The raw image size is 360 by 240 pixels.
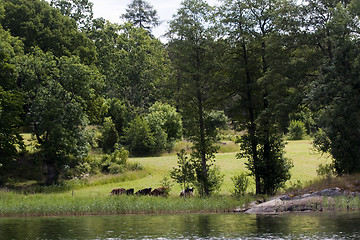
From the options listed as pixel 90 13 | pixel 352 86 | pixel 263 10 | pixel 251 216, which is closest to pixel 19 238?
pixel 251 216

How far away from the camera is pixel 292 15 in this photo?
36.0 meters

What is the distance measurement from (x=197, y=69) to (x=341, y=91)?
11.4 metres

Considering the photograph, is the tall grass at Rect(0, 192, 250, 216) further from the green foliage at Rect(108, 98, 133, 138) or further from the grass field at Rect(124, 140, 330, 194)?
the green foliage at Rect(108, 98, 133, 138)

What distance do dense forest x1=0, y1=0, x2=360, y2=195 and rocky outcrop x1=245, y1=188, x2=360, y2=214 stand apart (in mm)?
3383

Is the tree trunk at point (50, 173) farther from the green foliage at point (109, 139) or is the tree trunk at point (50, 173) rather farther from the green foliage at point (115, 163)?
the green foliage at point (109, 139)

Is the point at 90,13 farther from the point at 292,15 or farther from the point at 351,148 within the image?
the point at 351,148

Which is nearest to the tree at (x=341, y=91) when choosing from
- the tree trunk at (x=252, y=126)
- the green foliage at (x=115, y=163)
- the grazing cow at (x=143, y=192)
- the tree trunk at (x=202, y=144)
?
the tree trunk at (x=252, y=126)

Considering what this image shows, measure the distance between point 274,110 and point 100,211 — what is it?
47.9 feet

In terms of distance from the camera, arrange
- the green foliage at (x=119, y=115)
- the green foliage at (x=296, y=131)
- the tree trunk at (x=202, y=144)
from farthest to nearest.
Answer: the green foliage at (x=296, y=131) → the green foliage at (x=119, y=115) → the tree trunk at (x=202, y=144)

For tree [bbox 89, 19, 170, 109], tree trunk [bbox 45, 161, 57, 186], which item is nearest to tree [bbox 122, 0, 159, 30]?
tree [bbox 89, 19, 170, 109]

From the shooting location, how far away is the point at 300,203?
30.1 meters

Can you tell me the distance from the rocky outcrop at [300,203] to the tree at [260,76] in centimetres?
635

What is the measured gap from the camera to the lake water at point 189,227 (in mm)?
20422

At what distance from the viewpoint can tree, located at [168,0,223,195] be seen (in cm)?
3812
